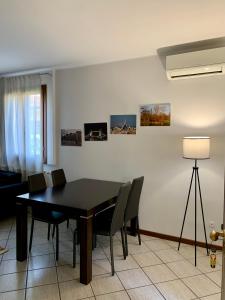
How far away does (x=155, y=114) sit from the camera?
327 centimetres

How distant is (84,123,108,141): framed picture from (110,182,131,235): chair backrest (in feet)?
4.39

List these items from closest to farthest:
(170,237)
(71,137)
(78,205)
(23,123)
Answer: (78,205)
(170,237)
(71,137)
(23,123)

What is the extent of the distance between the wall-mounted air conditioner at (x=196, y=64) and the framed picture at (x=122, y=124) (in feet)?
2.59

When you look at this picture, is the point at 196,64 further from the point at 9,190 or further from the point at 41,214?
the point at 9,190

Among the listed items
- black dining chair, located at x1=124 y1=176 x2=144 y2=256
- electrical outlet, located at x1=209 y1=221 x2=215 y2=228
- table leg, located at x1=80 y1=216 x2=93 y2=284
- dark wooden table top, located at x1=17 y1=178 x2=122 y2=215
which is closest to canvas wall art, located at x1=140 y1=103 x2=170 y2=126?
black dining chair, located at x1=124 y1=176 x2=144 y2=256

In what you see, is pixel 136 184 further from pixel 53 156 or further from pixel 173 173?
pixel 53 156

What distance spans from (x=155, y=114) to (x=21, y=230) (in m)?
2.19

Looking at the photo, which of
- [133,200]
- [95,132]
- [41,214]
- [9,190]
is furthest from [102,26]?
[9,190]

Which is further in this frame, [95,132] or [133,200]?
[95,132]

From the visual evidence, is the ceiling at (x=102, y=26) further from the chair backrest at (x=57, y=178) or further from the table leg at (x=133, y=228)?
the table leg at (x=133, y=228)

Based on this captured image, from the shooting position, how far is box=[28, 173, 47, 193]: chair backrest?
114 inches

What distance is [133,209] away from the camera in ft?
9.76

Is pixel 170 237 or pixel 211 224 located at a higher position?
pixel 211 224

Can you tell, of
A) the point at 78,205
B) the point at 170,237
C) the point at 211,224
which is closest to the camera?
the point at 78,205
